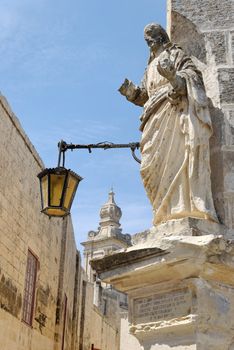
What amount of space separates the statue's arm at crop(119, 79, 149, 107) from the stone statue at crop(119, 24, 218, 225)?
31cm

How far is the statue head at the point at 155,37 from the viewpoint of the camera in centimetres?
456

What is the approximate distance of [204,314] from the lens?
3.49m

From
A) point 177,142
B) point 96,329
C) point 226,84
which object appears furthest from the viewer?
point 96,329

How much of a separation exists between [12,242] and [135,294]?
30.6 ft

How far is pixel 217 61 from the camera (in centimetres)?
434

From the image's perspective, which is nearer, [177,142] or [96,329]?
[177,142]

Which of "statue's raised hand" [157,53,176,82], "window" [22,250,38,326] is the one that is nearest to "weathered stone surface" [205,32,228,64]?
"statue's raised hand" [157,53,176,82]

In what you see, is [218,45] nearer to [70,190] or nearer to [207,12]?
[207,12]

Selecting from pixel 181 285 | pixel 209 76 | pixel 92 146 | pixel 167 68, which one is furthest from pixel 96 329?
pixel 167 68

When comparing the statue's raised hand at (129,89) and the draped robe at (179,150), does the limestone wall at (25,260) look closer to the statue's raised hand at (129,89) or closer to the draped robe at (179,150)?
the statue's raised hand at (129,89)

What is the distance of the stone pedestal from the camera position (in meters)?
3.50

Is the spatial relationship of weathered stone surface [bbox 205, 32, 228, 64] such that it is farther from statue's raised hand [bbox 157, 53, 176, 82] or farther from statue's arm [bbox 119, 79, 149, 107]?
statue's arm [bbox 119, 79, 149, 107]

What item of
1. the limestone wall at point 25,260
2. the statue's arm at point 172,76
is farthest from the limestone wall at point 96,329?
the statue's arm at point 172,76

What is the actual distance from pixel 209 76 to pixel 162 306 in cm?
176
